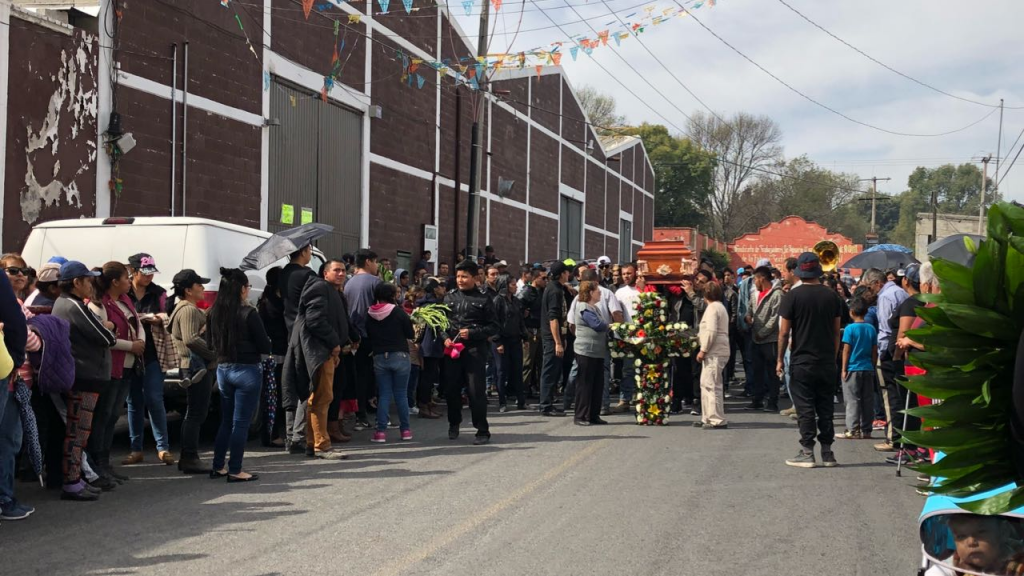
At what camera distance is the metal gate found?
60.7 ft

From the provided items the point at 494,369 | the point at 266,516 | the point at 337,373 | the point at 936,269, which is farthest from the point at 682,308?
the point at 936,269

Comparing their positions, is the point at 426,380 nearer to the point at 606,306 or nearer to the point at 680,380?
the point at 606,306

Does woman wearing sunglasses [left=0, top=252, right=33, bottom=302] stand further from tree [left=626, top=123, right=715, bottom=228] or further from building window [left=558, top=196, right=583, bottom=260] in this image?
tree [left=626, top=123, right=715, bottom=228]

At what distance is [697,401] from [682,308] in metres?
1.36

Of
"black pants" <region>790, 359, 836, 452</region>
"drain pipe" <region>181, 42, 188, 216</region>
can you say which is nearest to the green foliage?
"black pants" <region>790, 359, 836, 452</region>

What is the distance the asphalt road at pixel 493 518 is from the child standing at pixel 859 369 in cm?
135

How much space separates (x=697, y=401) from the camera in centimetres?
A: 1386

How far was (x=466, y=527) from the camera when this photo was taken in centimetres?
650

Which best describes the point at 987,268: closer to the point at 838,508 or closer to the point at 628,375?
the point at 838,508

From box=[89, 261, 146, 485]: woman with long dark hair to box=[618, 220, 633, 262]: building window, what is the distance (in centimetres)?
3833

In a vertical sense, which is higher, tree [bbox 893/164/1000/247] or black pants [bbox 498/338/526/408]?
tree [bbox 893/164/1000/247]

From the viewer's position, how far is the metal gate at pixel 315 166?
60.7 ft

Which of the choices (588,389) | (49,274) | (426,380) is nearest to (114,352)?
(49,274)

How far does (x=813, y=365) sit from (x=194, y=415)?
570 cm
